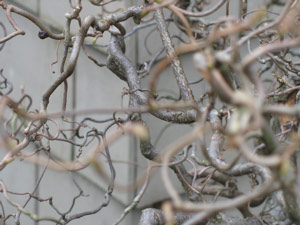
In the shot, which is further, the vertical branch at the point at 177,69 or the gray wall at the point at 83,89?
the gray wall at the point at 83,89

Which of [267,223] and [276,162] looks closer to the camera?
[276,162]

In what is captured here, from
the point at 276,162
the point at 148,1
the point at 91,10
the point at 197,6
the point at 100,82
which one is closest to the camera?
the point at 276,162

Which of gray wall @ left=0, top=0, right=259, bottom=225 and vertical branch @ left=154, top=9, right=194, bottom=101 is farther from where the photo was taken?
gray wall @ left=0, top=0, right=259, bottom=225

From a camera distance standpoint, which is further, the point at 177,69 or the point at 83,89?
the point at 83,89

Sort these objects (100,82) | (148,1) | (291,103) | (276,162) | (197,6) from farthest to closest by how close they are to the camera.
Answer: (100,82) → (197,6) → (291,103) → (148,1) → (276,162)

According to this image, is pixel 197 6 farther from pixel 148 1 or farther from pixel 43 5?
pixel 43 5

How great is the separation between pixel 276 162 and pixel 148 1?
558 mm

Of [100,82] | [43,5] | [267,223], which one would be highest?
[43,5]

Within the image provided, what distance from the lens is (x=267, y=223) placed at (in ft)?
2.96

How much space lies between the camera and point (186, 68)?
1.54m

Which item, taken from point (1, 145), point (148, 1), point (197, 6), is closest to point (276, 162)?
point (1, 145)

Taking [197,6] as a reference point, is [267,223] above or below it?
below

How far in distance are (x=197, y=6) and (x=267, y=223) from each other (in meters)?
0.55

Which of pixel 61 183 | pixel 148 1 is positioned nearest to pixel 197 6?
pixel 148 1
